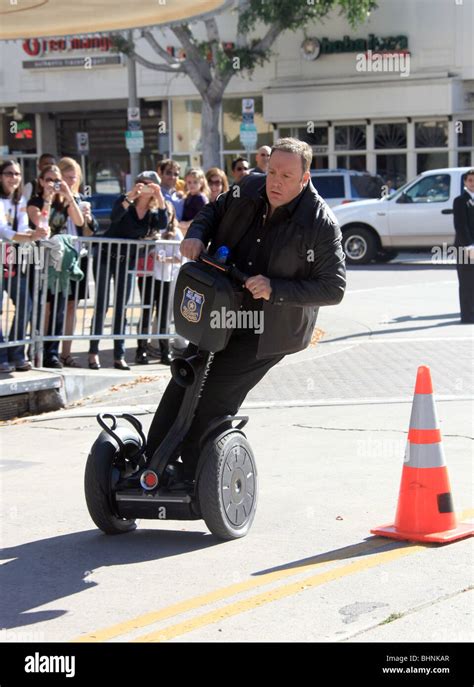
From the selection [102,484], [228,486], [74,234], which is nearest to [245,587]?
[228,486]

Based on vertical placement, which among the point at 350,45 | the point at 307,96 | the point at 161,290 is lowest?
the point at 161,290

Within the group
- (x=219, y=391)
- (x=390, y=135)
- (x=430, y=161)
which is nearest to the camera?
(x=219, y=391)

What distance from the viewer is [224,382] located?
6035 mm

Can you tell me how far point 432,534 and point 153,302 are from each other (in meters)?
6.22

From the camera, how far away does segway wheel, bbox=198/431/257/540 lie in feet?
19.1

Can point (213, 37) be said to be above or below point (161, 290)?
above

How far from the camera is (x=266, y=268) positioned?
19.5 ft

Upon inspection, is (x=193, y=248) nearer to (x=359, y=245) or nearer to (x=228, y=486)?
(x=228, y=486)

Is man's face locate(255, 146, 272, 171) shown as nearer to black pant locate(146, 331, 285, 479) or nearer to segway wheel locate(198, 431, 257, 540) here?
black pant locate(146, 331, 285, 479)

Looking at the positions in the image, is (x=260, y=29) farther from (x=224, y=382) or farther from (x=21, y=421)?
(x=224, y=382)

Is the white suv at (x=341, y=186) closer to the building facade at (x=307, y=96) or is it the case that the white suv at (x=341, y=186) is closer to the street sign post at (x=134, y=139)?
the street sign post at (x=134, y=139)

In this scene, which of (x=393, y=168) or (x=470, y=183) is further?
(x=393, y=168)

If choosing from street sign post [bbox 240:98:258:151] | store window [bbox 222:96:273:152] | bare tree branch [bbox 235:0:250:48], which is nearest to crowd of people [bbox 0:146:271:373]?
street sign post [bbox 240:98:258:151]
